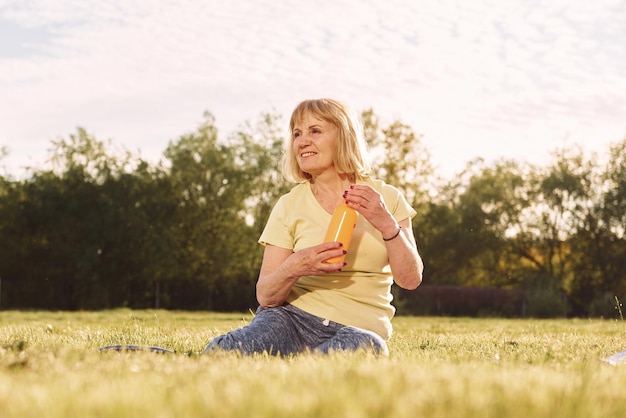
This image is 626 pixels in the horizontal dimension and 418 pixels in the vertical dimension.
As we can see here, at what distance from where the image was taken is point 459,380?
3.43 m

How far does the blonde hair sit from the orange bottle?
0.64 meters

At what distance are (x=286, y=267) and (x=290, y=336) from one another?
64cm

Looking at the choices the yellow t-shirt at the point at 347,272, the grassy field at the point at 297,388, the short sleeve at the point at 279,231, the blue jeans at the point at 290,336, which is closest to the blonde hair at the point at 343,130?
the yellow t-shirt at the point at 347,272

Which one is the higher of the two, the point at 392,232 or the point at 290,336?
the point at 392,232

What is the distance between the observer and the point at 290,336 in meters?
5.68

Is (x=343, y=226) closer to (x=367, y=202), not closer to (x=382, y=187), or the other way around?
(x=367, y=202)

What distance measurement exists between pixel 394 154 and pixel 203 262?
45.2 feet

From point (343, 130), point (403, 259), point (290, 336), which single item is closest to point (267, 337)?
point (290, 336)

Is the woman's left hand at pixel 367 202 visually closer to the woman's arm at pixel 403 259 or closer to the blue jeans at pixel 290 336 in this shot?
the woman's arm at pixel 403 259

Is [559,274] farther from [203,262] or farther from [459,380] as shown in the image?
[459,380]

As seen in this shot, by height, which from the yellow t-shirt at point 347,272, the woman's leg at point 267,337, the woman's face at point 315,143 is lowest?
the woman's leg at point 267,337

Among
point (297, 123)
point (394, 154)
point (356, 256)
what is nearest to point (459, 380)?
point (356, 256)

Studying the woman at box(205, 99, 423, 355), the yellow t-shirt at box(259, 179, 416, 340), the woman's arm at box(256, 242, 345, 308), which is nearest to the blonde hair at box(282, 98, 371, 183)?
the woman at box(205, 99, 423, 355)

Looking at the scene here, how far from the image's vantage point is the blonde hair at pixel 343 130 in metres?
5.75
